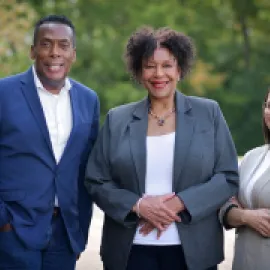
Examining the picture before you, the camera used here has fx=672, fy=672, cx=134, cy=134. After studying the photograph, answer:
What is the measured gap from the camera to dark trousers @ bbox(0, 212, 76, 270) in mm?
3482

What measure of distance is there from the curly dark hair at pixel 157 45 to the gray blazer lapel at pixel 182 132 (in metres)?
0.18

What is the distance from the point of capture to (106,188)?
342 centimetres

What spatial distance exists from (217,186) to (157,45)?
784 millimetres

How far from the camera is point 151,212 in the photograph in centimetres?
329

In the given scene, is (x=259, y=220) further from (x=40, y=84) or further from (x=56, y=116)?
(x=40, y=84)

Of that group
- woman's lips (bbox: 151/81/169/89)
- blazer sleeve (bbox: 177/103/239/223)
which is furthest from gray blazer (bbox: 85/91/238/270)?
woman's lips (bbox: 151/81/169/89)

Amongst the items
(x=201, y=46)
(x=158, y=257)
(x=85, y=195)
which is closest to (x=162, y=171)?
(x=158, y=257)

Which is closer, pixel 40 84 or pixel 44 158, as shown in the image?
pixel 44 158

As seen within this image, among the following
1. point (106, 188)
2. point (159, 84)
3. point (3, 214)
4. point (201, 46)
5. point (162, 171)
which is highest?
point (159, 84)

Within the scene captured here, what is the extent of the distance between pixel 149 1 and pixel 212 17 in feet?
7.49

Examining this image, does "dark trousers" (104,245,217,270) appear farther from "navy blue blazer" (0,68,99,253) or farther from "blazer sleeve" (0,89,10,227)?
"blazer sleeve" (0,89,10,227)

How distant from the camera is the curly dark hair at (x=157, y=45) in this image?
347cm

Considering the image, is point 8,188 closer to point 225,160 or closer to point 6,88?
point 6,88

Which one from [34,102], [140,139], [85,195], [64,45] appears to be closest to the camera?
[140,139]
